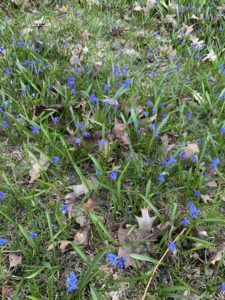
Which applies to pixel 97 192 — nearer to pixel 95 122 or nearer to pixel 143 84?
pixel 95 122

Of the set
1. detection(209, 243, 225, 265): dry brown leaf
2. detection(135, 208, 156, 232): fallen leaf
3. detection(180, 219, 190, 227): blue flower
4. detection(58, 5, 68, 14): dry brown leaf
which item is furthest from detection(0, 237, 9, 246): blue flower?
detection(58, 5, 68, 14): dry brown leaf

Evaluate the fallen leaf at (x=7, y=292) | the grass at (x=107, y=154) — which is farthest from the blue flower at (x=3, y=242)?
the fallen leaf at (x=7, y=292)

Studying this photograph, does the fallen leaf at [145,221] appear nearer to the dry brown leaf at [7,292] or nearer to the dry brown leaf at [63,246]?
the dry brown leaf at [63,246]

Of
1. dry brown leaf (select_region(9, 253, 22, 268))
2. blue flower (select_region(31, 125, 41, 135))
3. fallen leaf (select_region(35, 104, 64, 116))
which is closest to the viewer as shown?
dry brown leaf (select_region(9, 253, 22, 268))

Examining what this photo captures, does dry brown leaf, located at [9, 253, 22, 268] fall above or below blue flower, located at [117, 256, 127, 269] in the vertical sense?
above

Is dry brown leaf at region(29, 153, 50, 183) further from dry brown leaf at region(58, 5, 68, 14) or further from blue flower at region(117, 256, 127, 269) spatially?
dry brown leaf at region(58, 5, 68, 14)

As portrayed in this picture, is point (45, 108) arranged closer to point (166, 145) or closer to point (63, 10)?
point (166, 145)

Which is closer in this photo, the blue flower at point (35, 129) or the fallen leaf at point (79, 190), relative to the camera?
the fallen leaf at point (79, 190)
